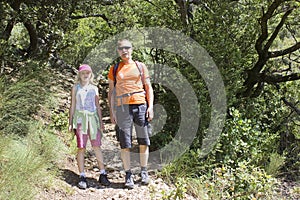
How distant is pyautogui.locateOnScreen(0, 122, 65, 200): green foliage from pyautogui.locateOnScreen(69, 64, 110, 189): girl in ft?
1.25

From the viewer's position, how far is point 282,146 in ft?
→ 26.7

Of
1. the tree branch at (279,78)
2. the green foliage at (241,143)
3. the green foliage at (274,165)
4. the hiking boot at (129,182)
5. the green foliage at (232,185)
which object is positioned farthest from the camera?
the tree branch at (279,78)

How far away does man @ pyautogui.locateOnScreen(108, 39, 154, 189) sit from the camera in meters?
4.77

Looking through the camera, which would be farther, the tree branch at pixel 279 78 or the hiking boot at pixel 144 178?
the tree branch at pixel 279 78

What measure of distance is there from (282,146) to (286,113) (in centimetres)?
66

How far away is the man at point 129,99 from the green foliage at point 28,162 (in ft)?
2.98

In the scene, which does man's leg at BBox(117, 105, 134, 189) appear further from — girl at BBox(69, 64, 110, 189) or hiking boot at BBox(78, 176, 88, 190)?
hiking boot at BBox(78, 176, 88, 190)

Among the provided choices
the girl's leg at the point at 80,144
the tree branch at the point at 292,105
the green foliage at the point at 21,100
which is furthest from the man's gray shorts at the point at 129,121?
the tree branch at the point at 292,105

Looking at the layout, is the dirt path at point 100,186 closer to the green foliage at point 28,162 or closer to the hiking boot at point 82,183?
the hiking boot at point 82,183

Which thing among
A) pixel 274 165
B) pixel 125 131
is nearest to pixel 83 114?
pixel 125 131

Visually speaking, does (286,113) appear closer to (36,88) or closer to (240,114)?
(240,114)

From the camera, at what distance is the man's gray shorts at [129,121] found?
482 centimetres

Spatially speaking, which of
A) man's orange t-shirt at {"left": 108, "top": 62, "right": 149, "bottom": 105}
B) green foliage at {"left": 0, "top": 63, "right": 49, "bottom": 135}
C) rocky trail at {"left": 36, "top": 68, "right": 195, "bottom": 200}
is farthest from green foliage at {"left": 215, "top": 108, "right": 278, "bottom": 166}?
green foliage at {"left": 0, "top": 63, "right": 49, "bottom": 135}

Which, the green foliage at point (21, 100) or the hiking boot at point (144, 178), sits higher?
the green foliage at point (21, 100)
